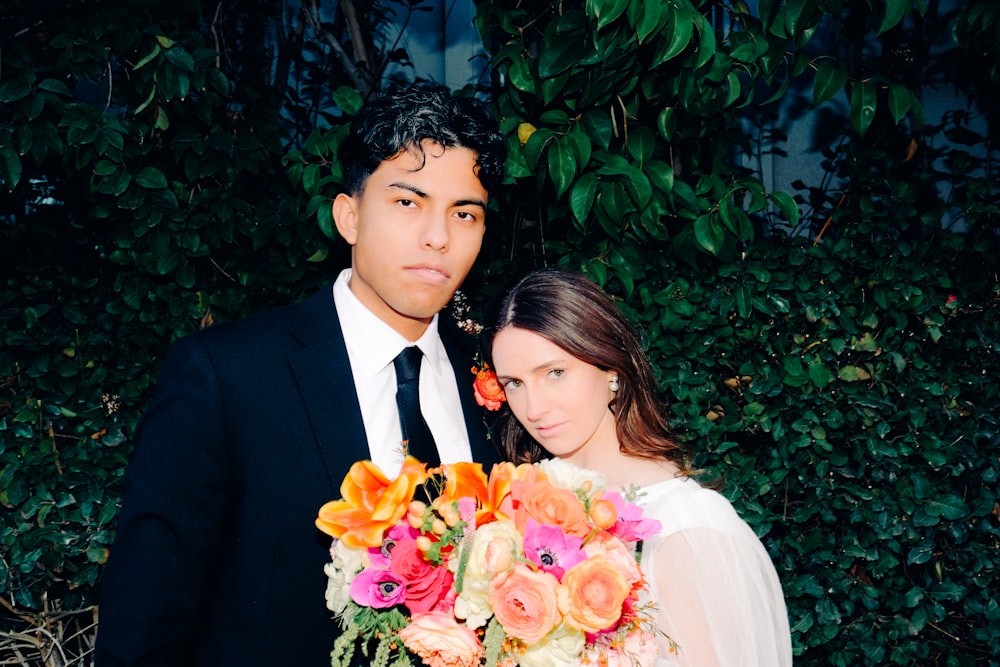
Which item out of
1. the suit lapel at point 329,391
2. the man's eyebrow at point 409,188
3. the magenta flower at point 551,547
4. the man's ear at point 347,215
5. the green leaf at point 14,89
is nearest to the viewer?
the magenta flower at point 551,547

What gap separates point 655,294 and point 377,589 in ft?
4.98

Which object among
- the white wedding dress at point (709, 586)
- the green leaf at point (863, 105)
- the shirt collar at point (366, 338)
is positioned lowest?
the white wedding dress at point (709, 586)

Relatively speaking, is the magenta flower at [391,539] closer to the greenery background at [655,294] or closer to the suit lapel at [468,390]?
the suit lapel at [468,390]

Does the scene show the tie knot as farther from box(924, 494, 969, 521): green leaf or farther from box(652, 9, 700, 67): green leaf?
box(924, 494, 969, 521): green leaf

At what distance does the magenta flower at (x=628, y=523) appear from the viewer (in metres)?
1.58

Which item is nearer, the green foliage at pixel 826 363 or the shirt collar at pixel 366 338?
the shirt collar at pixel 366 338

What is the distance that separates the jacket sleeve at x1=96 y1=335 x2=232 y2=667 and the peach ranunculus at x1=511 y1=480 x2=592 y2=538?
0.69 meters

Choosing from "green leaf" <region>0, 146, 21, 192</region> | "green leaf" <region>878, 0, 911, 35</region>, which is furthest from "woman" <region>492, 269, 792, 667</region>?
"green leaf" <region>0, 146, 21, 192</region>

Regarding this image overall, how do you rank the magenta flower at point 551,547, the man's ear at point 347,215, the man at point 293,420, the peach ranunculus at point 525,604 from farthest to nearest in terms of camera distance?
the man's ear at point 347,215, the man at point 293,420, the magenta flower at point 551,547, the peach ranunculus at point 525,604

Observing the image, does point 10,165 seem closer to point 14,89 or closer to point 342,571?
point 14,89

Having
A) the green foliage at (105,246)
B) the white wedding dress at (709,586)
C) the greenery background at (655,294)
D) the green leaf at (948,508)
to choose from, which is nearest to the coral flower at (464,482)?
the white wedding dress at (709,586)

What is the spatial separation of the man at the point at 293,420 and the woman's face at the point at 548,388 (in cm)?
19

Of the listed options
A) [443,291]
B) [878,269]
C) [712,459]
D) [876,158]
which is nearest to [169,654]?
[443,291]

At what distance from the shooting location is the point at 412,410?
197 centimetres
